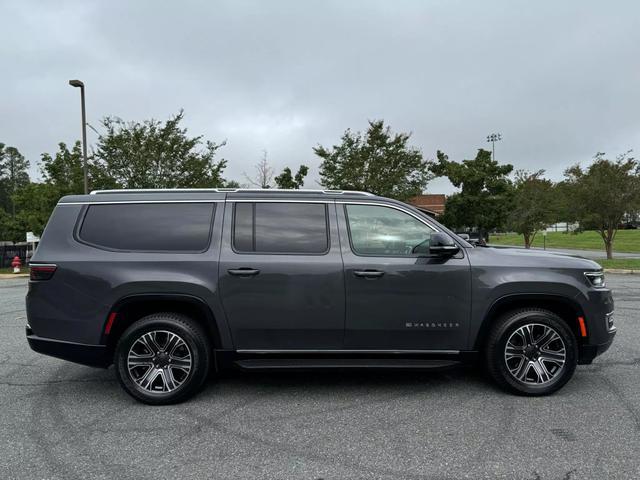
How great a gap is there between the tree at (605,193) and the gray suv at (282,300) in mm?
17772

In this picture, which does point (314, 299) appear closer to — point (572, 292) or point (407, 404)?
point (407, 404)

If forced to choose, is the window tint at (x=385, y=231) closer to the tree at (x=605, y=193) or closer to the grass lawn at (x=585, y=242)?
the tree at (x=605, y=193)

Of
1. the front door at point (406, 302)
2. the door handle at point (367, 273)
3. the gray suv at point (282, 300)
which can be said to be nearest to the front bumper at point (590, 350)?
the gray suv at point (282, 300)

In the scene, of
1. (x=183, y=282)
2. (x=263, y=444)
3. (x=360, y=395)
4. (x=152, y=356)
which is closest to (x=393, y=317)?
(x=360, y=395)

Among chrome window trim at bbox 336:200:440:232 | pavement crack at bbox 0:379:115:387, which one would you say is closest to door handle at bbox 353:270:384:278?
chrome window trim at bbox 336:200:440:232

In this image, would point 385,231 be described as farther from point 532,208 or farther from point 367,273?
point 532,208

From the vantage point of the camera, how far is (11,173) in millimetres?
90562

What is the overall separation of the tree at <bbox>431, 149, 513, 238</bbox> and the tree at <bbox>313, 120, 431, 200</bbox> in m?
5.71

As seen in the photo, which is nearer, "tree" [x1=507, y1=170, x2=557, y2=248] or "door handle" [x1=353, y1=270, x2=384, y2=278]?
"door handle" [x1=353, y1=270, x2=384, y2=278]

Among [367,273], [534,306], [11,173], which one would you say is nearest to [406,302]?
[367,273]

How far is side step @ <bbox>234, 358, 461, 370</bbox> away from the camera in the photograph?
12.5 ft

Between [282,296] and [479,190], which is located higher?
[479,190]

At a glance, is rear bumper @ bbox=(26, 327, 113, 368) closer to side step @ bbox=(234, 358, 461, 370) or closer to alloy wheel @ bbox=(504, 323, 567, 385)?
side step @ bbox=(234, 358, 461, 370)

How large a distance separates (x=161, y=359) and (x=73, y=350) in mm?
789
